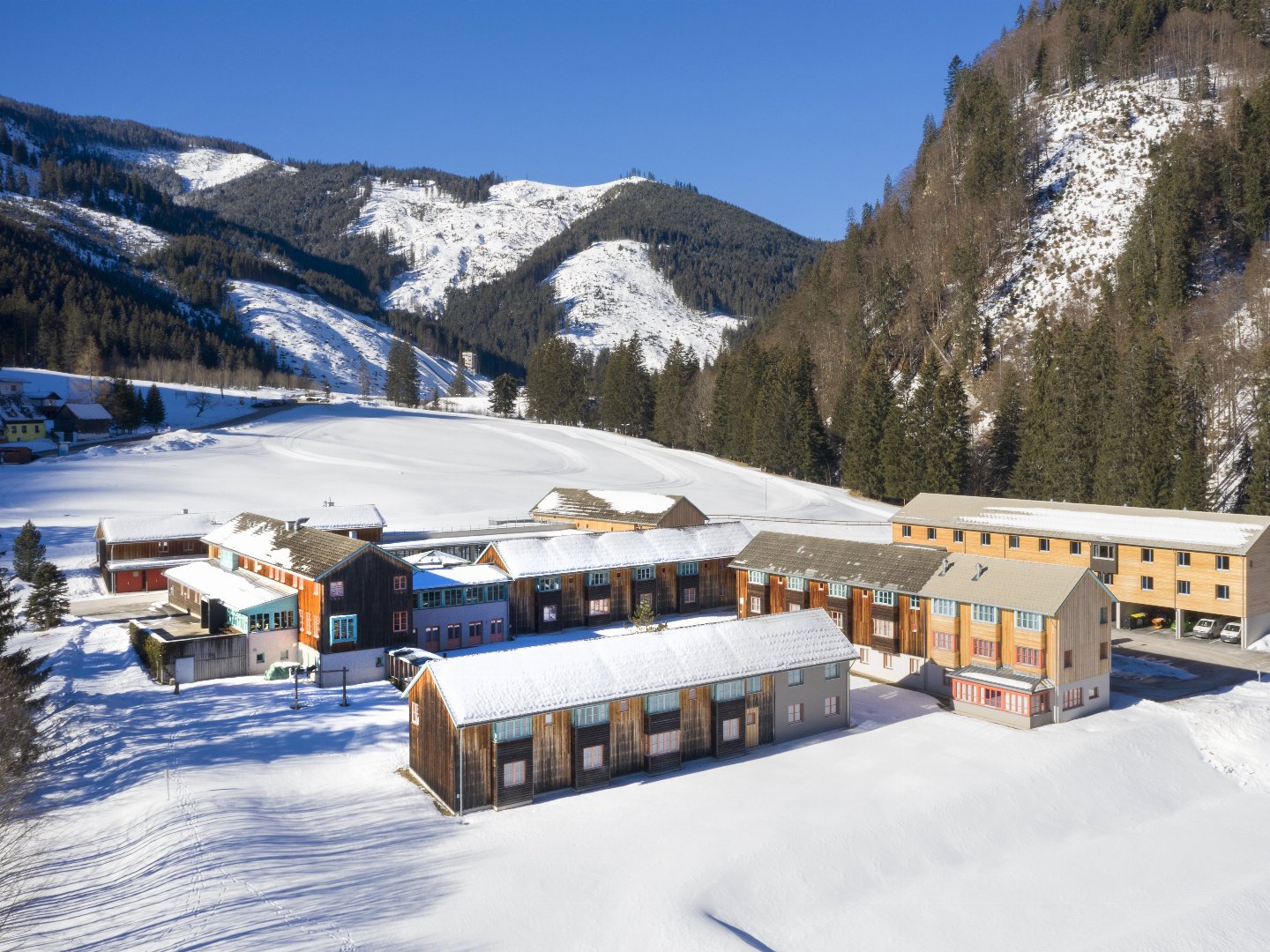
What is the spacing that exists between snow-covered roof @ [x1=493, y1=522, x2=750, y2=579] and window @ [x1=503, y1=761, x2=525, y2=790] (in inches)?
779

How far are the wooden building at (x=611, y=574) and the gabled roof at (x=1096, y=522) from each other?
42.3 ft

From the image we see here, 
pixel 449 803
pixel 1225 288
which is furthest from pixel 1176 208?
pixel 449 803

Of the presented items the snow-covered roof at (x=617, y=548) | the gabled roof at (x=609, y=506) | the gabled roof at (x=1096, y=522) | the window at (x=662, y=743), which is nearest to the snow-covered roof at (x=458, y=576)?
the snow-covered roof at (x=617, y=548)

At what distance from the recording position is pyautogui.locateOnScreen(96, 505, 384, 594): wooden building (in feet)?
177

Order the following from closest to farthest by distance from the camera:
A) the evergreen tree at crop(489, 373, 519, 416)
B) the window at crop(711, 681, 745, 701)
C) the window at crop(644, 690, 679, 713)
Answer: the window at crop(644, 690, 679, 713) → the window at crop(711, 681, 745, 701) → the evergreen tree at crop(489, 373, 519, 416)

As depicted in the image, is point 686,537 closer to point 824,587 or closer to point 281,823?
point 824,587

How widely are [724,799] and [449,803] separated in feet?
27.0

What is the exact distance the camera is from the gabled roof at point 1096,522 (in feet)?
143

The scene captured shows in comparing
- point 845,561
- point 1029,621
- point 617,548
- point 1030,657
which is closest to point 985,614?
point 1029,621

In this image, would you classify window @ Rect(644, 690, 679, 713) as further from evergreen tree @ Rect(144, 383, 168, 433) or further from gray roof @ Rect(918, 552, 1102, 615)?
evergreen tree @ Rect(144, 383, 168, 433)

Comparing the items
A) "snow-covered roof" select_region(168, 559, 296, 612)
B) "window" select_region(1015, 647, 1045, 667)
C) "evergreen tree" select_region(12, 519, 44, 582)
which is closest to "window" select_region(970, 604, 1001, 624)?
"window" select_region(1015, 647, 1045, 667)

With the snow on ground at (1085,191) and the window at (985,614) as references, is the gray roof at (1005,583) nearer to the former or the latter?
the window at (985,614)

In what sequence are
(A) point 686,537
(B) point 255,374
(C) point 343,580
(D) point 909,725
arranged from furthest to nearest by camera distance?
(B) point 255,374 < (A) point 686,537 < (C) point 343,580 < (D) point 909,725

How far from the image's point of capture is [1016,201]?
331 feet
